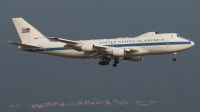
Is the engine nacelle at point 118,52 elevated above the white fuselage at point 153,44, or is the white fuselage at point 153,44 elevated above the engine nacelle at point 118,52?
the white fuselage at point 153,44

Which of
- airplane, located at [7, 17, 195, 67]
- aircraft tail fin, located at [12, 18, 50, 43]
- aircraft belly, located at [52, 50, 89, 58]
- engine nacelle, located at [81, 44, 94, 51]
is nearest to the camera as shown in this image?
engine nacelle, located at [81, 44, 94, 51]

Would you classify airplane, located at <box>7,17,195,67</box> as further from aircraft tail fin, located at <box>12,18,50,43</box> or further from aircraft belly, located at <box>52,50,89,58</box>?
aircraft tail fin, located at <box>12,18,50,43</box>

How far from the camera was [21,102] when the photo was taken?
540ft

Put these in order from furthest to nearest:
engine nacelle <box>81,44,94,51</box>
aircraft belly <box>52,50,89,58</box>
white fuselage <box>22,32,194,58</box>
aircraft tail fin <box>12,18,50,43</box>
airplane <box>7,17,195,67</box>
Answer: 1. aircraft tail fin <box>12,18,50,43</box>
2. aircraft belly <box>52,50,89,58</box>
3. white fuselage <box>22,32,194,58</box>
4. airplane <box>7,17,195,67</box>
5. engine nacelle <box>81,44,94,51</box>

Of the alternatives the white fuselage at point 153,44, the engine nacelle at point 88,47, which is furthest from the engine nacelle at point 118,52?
the engine nacelle at point 88,47

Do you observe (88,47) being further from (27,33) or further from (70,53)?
(27,33)

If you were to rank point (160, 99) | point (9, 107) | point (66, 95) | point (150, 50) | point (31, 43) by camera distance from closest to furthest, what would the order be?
point (150, 50), point (31, 43), point (9, 107), point (66, 95), point (160, 99)

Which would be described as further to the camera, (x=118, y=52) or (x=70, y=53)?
(x=70, y=53)

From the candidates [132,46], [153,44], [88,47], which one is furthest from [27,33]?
[153,44]

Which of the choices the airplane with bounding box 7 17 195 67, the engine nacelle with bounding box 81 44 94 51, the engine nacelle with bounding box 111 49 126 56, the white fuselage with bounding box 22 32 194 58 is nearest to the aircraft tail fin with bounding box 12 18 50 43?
the airplane with bounding box 7 17 195 67

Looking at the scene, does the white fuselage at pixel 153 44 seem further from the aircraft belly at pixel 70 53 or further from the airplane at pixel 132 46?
the aircraft belly at pixel 70 53

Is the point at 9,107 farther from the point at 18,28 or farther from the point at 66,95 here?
the point at 18,28

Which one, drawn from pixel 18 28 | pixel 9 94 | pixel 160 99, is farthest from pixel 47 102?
pixel 18 28

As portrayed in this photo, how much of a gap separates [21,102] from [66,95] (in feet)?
54.0
